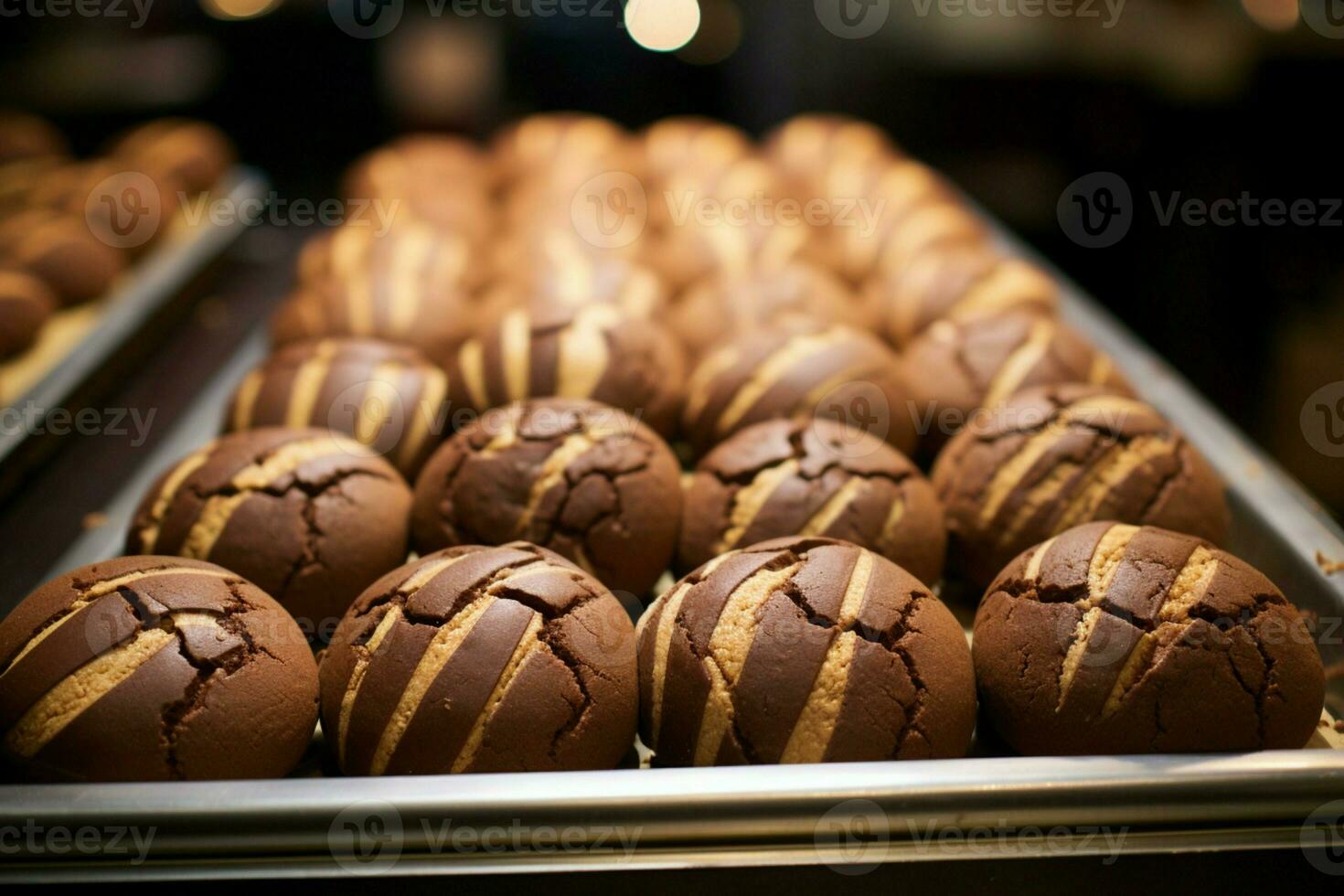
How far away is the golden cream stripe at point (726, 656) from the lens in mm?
1624

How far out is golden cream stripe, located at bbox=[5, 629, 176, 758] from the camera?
5.13ft

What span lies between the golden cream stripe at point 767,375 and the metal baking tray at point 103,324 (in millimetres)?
1733

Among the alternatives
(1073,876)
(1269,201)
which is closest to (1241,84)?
(1269,201)

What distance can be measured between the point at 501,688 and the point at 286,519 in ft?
2.23

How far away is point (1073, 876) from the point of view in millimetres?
1531

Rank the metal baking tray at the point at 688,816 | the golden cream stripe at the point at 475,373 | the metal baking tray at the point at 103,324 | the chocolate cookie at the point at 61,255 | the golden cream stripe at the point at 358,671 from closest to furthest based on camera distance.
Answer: the metal baking tray at the point at 688,816 < the golden cream stripe at the point at 358,671 < the golden cream stripe at the point at 475,373 < the metal baking tray at the point at 103,324 < the chocolate cookie at the point at 61,255

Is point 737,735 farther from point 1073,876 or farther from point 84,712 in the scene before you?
point 84,712

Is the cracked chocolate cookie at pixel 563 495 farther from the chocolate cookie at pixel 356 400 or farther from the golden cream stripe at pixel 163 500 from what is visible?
the golden cream stripe at pixel 163 500

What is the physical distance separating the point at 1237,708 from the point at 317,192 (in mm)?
4585

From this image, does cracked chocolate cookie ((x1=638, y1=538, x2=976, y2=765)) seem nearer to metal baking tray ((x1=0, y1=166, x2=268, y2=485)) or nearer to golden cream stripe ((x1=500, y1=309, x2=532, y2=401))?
golden cream stripe ((x1=500, y1=309, x2=532, y2=401))

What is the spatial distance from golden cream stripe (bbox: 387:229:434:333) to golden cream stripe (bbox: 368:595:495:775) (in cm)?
142

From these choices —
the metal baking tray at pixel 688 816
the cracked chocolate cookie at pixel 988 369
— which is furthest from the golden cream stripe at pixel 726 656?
the cracked chocolate cookie at pixel 988 369

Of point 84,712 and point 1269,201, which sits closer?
point 84,712

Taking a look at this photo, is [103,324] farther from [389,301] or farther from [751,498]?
[751,498]
